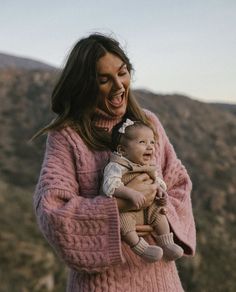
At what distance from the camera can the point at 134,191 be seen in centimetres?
229

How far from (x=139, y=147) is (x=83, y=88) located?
400mm

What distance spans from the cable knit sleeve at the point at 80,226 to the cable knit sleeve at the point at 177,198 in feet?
1.06

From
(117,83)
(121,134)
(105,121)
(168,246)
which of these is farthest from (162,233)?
(117,83)

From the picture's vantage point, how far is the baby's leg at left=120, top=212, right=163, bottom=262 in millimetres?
2301

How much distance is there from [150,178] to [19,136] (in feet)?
38.3

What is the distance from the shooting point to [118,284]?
2432 millimetres

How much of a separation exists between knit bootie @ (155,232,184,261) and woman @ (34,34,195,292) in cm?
6

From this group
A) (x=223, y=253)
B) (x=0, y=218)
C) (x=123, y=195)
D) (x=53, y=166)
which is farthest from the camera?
(x=223, y=253)

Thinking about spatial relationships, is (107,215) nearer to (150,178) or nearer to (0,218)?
(150,178)

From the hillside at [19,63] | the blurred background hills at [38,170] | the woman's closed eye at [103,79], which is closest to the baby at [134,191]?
the woman's closed eye at [103,79]

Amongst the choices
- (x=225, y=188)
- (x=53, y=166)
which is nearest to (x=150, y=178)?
(x=53, y=166)

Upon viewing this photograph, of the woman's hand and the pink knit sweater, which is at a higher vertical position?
the woman's hand

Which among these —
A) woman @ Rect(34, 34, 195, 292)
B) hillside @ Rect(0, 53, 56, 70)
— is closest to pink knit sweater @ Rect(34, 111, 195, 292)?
woman @ Rect(34, 34, 195, 292)

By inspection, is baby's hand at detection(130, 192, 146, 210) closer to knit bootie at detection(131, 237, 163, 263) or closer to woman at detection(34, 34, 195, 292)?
woman at detection(34, 34, 195, 292)
